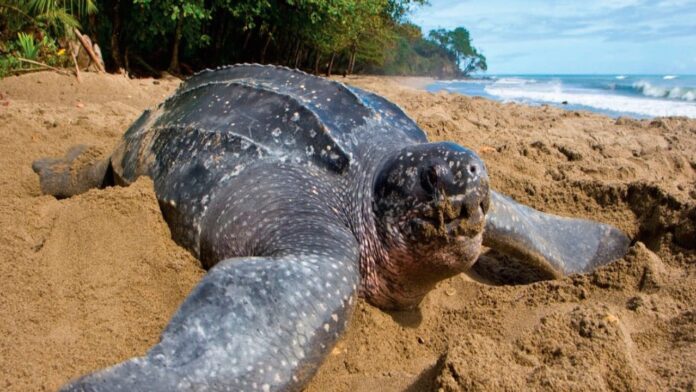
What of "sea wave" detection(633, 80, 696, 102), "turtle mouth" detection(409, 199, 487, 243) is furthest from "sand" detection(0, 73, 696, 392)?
"sea wave" detection(633, 80, 696, 102)

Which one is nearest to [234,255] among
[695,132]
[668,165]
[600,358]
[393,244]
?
[393,244]

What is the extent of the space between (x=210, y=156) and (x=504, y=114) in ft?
15.1

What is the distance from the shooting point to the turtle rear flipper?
9.30 ft

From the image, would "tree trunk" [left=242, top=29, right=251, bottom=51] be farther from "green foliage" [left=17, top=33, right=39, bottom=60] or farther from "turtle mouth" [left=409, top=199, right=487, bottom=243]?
"turtle mouth" [left=409, top=199, right=487, bottom=243]

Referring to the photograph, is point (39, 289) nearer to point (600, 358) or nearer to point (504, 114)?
point (600, 358)

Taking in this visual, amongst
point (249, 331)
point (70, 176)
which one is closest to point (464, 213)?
point (249, 331)

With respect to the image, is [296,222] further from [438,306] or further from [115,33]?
[115,33]

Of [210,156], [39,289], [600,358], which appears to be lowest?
[39,289]

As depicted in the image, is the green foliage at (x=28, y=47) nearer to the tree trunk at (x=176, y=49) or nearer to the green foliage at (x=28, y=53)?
the green foliage at (x=28, y=53)

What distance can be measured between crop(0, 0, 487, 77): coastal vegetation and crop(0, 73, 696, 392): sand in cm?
478

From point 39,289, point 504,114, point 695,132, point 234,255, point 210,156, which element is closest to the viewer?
point 39,289

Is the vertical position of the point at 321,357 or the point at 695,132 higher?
the point at 695,132

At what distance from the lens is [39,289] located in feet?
5.45

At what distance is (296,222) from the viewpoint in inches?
66.7
